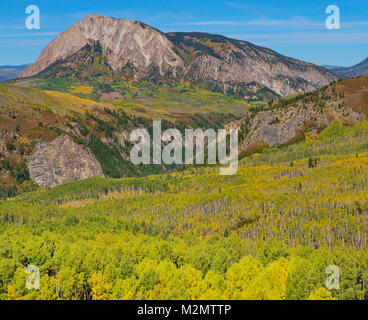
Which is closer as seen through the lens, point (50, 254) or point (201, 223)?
point (50, 254)

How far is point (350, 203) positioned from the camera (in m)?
168

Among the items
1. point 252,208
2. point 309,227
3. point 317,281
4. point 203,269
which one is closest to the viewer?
point 317,281

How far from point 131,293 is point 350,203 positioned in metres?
139

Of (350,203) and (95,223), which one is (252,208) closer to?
(350,203)
